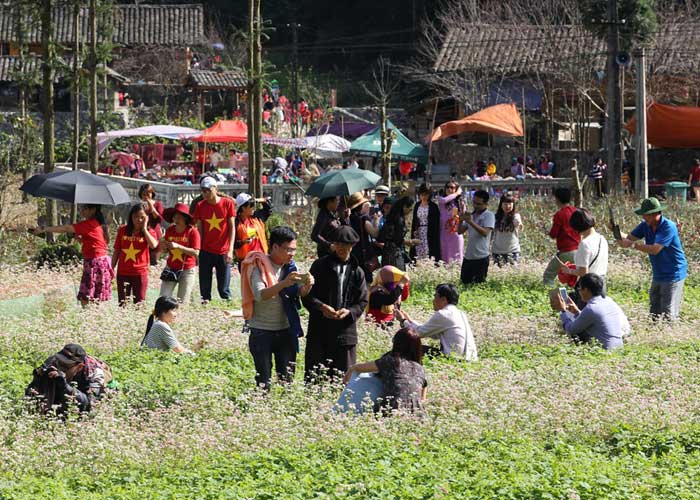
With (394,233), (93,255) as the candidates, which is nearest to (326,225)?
(394,233)

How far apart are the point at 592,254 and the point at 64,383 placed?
247 inches

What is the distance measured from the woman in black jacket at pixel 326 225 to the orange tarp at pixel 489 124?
21338 mm

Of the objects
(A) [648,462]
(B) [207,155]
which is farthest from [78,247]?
(B) [207,155]

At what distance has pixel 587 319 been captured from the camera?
43.5 feet

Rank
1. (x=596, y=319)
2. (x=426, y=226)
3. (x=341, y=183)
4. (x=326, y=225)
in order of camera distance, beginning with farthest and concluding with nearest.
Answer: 1. (x=426, y=226)
2. (x=341, y=183)
3. (x=326, y=225)
4. (x=596, y=319)

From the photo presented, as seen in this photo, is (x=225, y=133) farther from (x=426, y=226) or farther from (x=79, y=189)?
(x=79, y=189)

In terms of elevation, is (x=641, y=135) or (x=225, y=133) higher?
(x=641, y=135)

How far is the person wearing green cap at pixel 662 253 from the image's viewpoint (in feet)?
48.3

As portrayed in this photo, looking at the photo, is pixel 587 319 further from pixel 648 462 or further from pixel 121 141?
pixel 121 141

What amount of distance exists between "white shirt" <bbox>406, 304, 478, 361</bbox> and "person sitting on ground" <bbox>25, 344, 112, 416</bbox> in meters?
3.21

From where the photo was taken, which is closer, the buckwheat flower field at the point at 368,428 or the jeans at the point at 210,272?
the buckwheat flower field at the point at 368,428

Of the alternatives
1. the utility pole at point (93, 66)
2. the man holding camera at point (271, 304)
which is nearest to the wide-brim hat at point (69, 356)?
the man holding camera at point (271, 304)

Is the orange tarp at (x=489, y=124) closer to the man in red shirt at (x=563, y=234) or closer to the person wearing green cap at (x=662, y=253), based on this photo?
the man in red shirt at (x=563, y=234)

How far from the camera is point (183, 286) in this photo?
16.3 m
